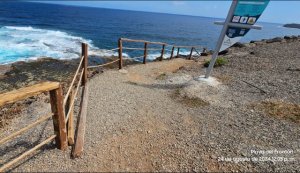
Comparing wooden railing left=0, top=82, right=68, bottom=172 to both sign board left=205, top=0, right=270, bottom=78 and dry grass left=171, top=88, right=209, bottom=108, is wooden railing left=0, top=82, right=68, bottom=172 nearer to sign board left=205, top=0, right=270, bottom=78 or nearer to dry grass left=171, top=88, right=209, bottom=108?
dry grass left=171, top=88, right=209, bottom=108

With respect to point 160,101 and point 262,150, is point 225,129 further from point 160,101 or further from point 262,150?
point 160,101

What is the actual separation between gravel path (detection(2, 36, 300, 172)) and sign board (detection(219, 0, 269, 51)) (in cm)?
187

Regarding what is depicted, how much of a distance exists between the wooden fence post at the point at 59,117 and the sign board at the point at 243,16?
5916 mm

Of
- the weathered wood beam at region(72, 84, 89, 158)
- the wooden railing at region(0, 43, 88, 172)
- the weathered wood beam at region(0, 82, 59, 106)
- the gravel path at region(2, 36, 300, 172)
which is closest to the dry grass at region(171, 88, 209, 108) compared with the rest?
the gravel path at region(2, 36, 300, 172)

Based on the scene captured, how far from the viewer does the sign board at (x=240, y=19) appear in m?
6.56

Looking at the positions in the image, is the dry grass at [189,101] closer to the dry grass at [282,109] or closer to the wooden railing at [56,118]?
the dry grass at [282,109]

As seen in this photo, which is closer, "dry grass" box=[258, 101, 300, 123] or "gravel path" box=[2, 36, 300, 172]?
"gravel path" box=[2, 36, 300, 172]

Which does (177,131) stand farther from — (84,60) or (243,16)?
(243,16)

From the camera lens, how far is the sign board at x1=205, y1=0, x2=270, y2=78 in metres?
6.56

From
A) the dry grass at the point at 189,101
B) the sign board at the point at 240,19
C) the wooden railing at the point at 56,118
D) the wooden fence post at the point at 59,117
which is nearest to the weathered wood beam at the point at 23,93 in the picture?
the wooden railing at the point at 56,118

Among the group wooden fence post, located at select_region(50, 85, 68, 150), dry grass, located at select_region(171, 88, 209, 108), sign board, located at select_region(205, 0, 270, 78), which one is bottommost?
dry grass, located at select_region(171, 88, 209, 108)

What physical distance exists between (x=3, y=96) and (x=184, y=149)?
338 centimetres

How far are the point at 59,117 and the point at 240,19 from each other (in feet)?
20.7

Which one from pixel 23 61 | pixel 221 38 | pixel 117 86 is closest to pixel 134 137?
pixel 117 86
